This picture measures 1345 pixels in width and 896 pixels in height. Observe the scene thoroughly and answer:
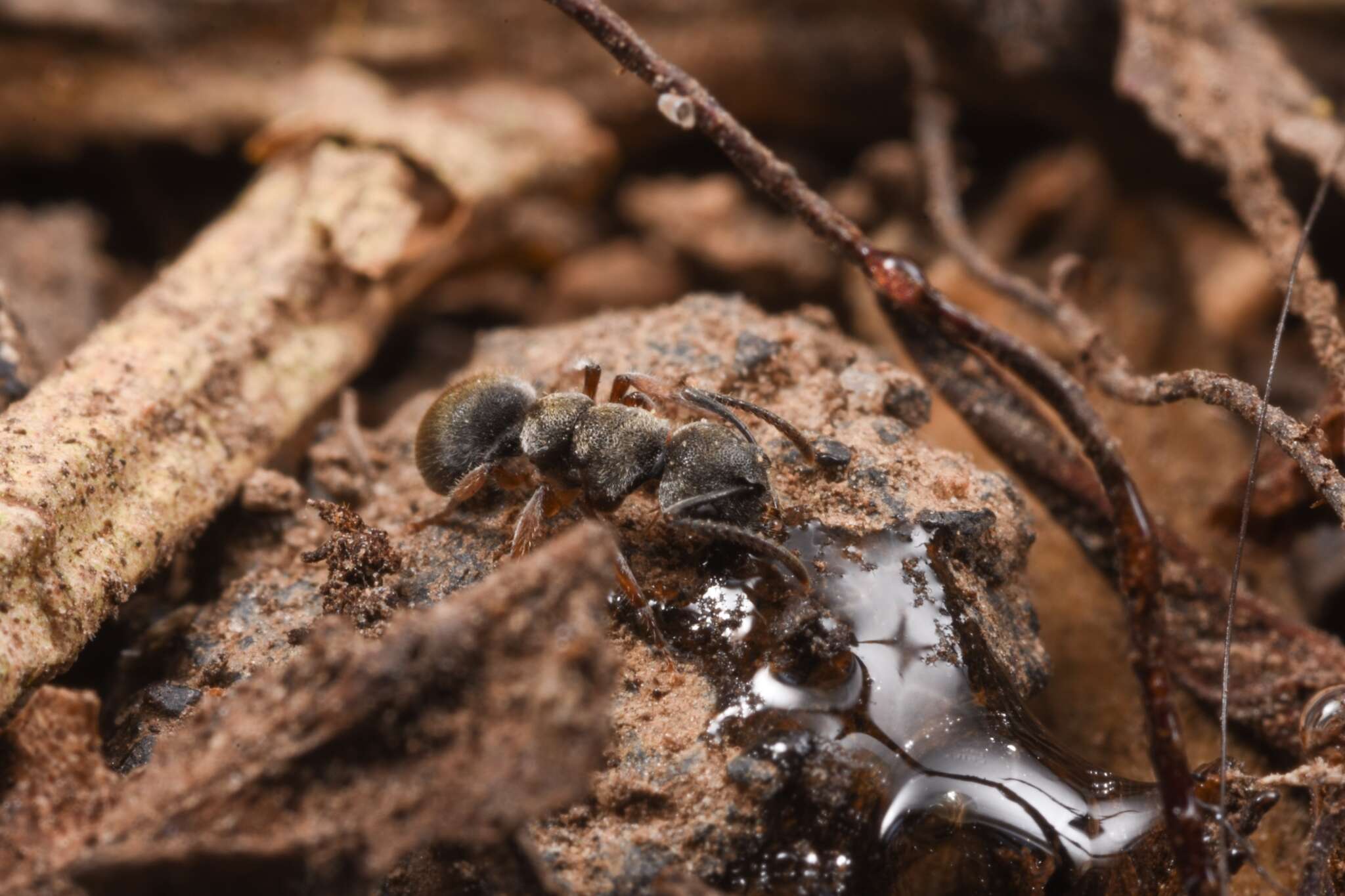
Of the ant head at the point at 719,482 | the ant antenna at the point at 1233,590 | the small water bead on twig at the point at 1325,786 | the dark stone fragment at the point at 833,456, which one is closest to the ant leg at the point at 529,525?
the ant head at the point at 719,482

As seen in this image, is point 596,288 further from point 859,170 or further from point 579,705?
point 579,705

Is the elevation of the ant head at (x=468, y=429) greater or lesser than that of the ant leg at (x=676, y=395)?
lesser

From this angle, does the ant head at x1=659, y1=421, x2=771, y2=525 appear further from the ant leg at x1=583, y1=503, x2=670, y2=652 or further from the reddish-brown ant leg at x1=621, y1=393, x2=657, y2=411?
the reddish-brown ant leg at x1=621, y1=393, x2=657, y2=411

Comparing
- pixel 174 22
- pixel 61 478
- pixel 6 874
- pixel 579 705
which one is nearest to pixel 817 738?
pixel 579 705

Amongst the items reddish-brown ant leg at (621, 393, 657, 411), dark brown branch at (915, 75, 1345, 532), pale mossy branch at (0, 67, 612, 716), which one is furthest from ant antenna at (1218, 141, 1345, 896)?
pale mossy branch at (0, 67, 612, 716)

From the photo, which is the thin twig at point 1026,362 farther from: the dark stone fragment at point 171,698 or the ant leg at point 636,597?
the dark stone fragment at point 171,698

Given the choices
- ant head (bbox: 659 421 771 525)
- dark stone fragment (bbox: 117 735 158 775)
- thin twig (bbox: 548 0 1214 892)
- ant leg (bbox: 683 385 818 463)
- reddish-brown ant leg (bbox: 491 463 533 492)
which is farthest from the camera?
reddish-brown ant leg (bbox: 491 463 533 492)
